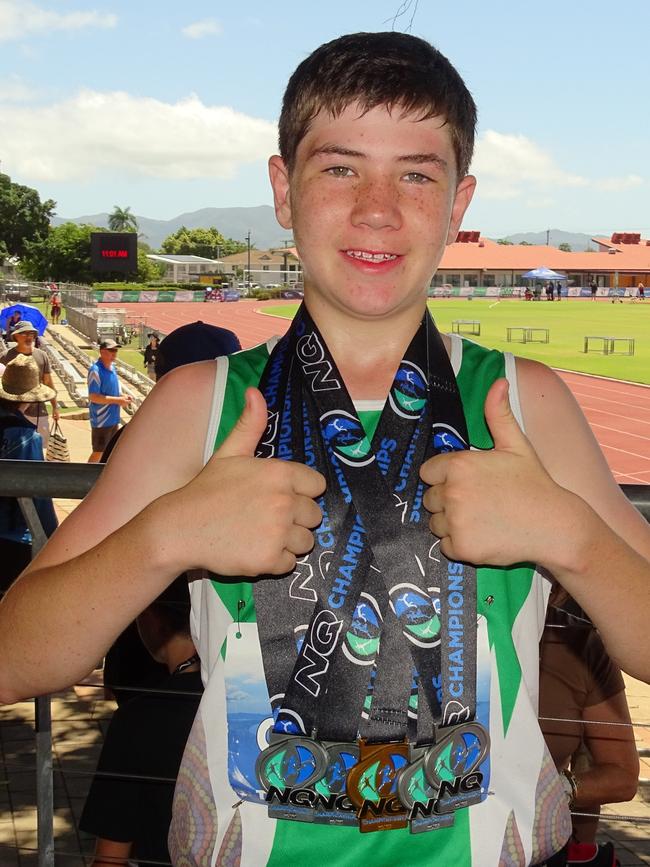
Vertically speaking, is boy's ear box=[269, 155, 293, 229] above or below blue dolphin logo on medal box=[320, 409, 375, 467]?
above

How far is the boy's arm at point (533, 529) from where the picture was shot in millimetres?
1241

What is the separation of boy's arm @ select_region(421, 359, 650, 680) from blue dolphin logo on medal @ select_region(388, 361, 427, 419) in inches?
7.5

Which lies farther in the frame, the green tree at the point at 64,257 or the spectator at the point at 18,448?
the green tree at the point at 64,257

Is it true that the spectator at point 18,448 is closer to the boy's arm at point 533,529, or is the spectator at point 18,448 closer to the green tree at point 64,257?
the boy's arm at point 533,529

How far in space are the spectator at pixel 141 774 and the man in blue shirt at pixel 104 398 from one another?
347 inches

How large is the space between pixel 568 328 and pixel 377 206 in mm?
44275

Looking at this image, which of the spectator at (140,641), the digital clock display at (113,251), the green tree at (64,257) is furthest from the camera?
the green tree at (64,257)

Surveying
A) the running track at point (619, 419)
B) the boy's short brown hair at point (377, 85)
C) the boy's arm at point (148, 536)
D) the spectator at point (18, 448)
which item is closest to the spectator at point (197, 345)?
the spectator at point (18, 448)

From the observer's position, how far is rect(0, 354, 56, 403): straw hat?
22.5ft

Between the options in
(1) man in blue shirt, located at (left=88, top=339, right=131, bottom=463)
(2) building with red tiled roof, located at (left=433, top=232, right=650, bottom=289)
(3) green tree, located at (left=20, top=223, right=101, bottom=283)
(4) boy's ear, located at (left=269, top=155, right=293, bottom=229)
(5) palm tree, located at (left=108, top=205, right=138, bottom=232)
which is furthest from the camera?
(5) palm tree, located at (left=108, top=205, right=138, bottom=232)

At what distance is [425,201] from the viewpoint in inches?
56.9

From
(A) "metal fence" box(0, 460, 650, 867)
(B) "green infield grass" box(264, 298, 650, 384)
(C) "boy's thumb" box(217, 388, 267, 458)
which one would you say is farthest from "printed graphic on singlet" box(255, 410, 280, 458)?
(B) "green infield grass" box(264, 298, 650, 384)

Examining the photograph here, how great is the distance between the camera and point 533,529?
1242 mm

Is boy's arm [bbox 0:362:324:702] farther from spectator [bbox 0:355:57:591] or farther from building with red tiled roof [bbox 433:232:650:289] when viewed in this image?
building with red tiled roof [bbox 433:232:650:289]
